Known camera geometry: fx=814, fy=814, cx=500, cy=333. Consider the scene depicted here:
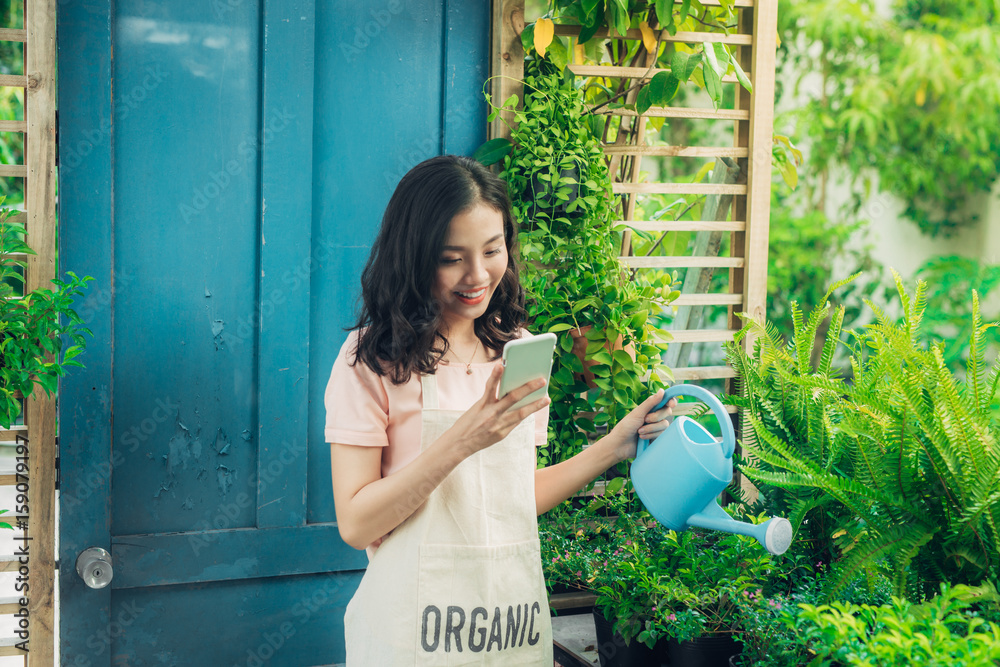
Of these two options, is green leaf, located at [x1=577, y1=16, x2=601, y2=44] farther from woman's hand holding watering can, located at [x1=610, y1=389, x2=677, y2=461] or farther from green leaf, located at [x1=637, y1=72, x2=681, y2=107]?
woman's hand holding watering can, located at [x1=610, y1=389, x2=677, y2=461]

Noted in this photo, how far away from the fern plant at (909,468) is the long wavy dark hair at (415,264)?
25.6 inches

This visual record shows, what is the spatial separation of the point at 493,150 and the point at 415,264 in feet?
3.10

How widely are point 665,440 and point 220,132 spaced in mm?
1457

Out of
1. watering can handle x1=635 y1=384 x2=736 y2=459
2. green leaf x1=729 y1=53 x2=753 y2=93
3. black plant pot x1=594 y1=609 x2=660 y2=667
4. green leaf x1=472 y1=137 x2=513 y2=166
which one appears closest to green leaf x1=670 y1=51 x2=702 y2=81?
green leaf x1=729 y1=53 x2=753 y2=93

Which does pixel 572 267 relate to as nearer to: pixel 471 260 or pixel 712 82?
pixel 712 82

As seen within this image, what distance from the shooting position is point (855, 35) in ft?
20.5

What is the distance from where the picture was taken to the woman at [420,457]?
143 centimetres

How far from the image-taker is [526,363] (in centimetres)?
127

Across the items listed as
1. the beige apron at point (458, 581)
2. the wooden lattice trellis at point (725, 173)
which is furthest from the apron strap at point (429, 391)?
the wooden lattice trellis at point (725, 173)

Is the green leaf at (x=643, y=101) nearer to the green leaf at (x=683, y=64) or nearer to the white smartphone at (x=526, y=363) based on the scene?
the green leaf at (x=683, y=64)

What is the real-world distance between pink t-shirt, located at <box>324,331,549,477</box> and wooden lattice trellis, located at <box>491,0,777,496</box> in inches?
42.1

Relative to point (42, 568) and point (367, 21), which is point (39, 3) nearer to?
point (367, 21)

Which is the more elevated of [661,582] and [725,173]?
[725,173]

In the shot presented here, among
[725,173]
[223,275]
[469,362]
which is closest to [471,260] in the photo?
[469,362]
